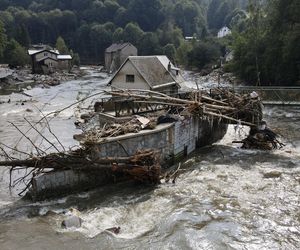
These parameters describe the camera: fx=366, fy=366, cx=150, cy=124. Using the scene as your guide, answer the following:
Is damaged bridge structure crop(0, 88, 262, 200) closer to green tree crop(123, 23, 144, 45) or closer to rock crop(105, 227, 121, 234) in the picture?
rock crop(105, 227, 121, 234)

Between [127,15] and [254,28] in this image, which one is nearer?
[254,28]

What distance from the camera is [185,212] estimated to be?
37.8 ft

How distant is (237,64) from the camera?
150ft

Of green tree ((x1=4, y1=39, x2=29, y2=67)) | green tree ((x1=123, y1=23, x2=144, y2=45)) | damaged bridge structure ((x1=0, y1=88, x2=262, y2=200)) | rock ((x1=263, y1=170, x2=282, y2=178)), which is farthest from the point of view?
green tree ((x1=123, y1=23, x2=144, y2=45))

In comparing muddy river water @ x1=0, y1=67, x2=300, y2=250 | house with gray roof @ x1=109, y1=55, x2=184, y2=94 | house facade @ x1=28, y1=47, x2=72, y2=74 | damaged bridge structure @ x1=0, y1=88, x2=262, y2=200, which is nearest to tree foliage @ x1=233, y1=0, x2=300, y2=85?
house with gray roof @ x1=109, y1=55, x2=184, y2=94

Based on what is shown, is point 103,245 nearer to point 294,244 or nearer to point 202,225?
point 202,225

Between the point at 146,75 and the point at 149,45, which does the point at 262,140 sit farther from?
the point at 149,45

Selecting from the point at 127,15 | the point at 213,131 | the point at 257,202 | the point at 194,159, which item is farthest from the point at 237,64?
the point at 127,15

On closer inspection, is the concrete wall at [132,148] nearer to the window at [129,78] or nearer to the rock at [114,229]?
the rock at [114,229]

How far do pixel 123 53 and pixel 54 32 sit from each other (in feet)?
172

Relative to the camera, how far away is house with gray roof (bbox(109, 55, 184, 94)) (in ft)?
103

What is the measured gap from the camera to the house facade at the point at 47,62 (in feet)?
243

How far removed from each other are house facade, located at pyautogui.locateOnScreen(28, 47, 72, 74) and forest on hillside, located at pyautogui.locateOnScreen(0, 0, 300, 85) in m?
3.41

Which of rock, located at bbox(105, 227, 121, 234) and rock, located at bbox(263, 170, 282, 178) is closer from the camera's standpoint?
rock, located at bbox(105, 227, 121, 234)
